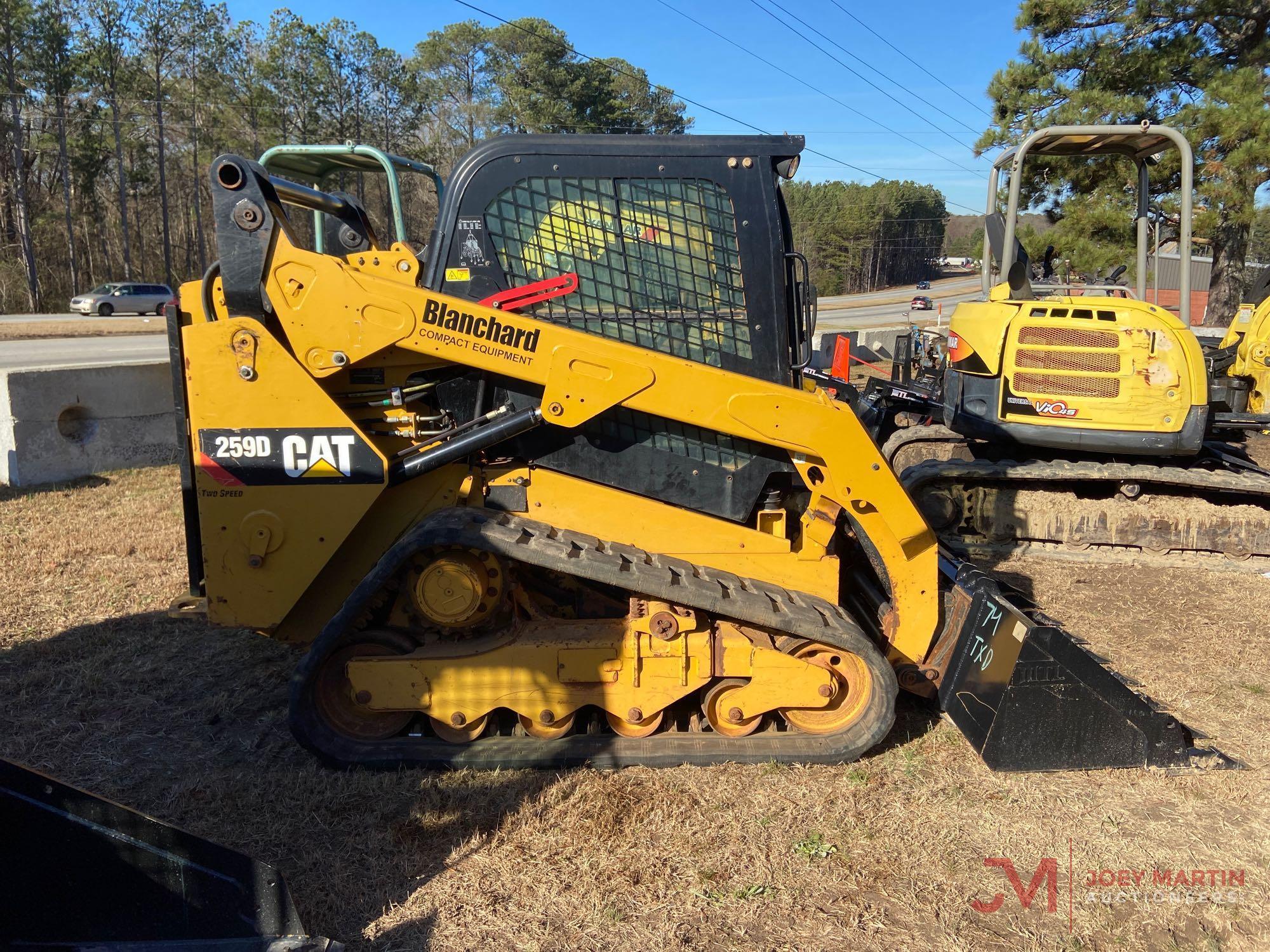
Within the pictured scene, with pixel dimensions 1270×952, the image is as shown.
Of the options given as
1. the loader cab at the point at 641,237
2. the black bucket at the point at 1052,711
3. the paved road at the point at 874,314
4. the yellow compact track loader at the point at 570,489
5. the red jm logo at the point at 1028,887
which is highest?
the paved road at the point at 874,314

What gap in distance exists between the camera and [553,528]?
3.84m

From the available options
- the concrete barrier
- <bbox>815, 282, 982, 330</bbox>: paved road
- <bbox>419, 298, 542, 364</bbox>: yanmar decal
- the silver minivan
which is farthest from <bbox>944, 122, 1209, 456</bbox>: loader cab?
the silver minivan

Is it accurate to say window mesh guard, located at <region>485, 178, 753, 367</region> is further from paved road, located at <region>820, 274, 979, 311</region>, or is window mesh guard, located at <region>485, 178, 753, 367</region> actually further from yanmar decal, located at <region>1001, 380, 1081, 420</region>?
paved road, located at <region>820, 274, 979, 311</region>

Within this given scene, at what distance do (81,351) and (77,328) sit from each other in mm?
8208

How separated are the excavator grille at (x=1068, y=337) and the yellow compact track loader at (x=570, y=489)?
12.2 ft

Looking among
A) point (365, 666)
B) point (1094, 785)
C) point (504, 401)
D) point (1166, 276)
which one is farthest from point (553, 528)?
point (1166, 276)

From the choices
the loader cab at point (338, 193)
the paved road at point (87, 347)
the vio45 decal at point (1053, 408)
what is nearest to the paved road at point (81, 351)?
the paved road at point (87, 347)

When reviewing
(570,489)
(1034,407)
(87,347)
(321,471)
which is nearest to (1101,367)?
(1034,407)

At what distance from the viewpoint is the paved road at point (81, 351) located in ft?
50.9

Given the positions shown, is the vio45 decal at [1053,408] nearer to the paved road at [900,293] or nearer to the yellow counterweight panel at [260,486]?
the yellow counterweight panel at [260,486]

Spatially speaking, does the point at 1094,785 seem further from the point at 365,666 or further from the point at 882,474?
the point at 365,666

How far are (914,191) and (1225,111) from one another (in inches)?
3277

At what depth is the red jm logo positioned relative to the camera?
3.06 meters

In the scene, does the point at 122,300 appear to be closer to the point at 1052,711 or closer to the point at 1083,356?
the point at 1083,356
